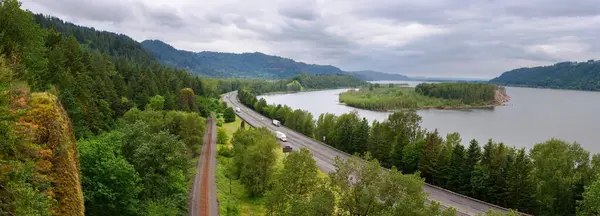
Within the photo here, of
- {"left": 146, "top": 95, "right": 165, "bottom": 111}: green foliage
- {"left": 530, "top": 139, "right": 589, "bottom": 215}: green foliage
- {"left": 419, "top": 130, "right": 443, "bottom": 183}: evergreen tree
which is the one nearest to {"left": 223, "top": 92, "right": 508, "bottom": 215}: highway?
{"left": 419, "top": 130, "right": 443, "bottom": 183}: evergreen tree

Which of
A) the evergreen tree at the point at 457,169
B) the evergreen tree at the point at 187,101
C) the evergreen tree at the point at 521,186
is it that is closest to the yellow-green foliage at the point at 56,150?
the evergreen tree at the point at 521,186

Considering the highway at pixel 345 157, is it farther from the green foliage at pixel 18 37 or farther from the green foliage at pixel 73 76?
the green foliage at pixel 18 37

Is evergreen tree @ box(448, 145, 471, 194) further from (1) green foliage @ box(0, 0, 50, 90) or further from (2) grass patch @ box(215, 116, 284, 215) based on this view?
(1) green foliage @ box(0, 0, 50, 90)

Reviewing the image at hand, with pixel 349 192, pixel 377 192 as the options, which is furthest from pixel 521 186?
pixel 377 192

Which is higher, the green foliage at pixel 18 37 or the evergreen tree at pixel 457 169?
the green foliage at pixel 18 37

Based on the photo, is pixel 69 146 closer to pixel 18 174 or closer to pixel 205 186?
pixel 18 174

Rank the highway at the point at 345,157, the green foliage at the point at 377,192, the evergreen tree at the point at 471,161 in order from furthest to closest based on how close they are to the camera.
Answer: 1. the evergreen tree at the point at 471,161
2. the highway at the point at 345,157
3. the green foliage at the point at 377,192
